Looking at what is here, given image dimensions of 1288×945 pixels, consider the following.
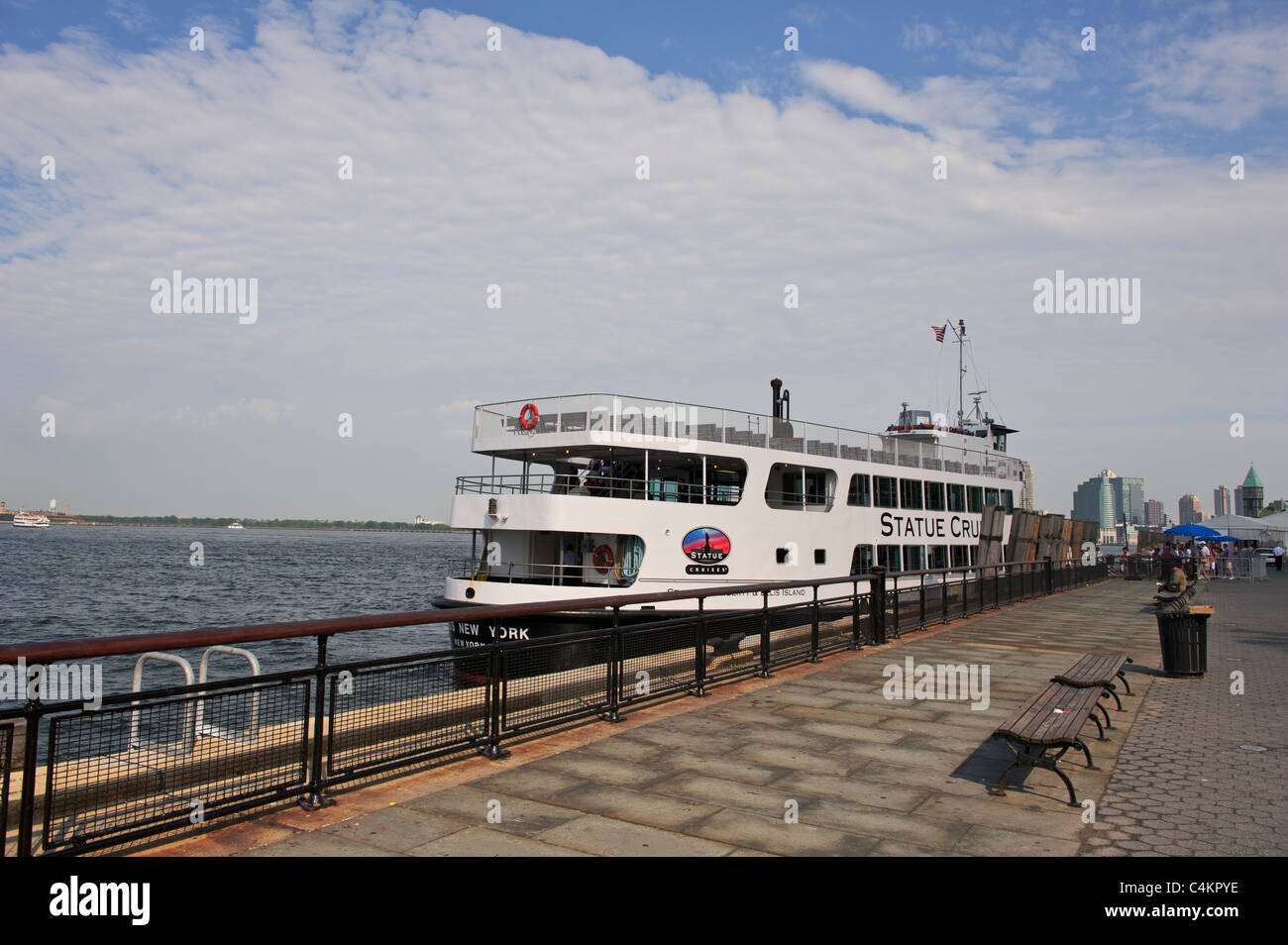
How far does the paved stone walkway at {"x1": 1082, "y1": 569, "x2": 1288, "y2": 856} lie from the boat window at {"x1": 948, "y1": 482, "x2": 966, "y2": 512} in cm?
1709

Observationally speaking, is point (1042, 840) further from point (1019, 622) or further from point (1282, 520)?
point (1282, 520)

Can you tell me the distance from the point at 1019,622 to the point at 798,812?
1329 centimetres

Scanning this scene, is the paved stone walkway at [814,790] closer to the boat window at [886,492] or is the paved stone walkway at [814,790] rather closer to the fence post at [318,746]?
the fence post at [318,746]

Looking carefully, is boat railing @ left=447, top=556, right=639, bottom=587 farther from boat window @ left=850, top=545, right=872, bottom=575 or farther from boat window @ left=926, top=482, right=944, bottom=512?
boat window @ left=926, top=482, right=944, bottom=512

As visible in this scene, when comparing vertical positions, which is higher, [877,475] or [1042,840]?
[877,475]

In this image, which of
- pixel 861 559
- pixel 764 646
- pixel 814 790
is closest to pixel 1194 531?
pixel 861 559

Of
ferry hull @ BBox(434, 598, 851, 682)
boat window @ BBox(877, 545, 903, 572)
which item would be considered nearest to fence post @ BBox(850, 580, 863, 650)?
ferry hull @ BBox(434, 598, 851, 682)

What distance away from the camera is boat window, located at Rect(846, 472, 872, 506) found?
2394 cm

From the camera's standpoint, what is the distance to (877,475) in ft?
81.4

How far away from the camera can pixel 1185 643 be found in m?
10.6

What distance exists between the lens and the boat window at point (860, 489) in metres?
23.9

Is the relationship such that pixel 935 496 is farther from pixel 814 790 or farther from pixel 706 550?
pixel 814 790
